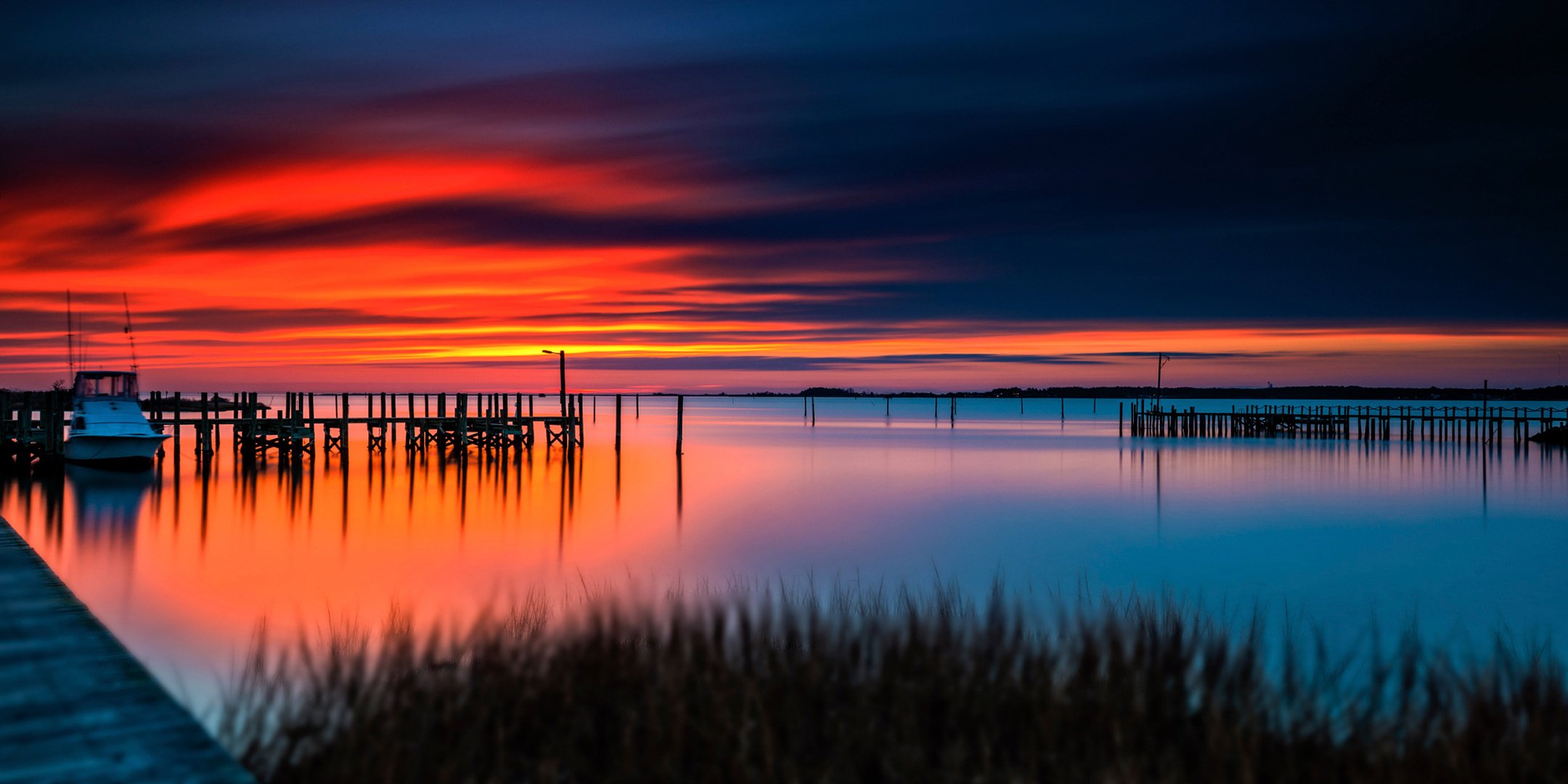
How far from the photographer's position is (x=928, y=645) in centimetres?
827

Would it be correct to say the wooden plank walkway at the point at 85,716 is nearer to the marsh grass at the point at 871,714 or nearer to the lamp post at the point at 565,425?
the marsh grass at the point at 871,714

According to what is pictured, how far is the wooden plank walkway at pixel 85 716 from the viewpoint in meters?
5.46

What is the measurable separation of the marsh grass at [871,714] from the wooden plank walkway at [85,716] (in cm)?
45

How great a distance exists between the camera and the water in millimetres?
16234

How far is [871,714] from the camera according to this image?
6809 mm

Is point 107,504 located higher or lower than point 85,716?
lower

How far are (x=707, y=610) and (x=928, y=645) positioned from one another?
443cm

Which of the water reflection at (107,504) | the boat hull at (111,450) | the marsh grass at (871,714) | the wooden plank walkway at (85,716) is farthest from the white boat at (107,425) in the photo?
the marsh grass at (871,714)

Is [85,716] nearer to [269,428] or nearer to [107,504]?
[107,504]

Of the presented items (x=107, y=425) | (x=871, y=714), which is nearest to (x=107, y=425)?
(x=107, y=425)

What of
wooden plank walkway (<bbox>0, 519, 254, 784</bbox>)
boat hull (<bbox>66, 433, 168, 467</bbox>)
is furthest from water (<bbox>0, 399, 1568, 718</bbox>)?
wooden plank walkway (<bbox>0, 519, 254, 784</bbox>)

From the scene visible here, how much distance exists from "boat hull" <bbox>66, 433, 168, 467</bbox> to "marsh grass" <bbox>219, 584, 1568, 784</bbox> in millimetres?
25397

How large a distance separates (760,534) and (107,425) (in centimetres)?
1916

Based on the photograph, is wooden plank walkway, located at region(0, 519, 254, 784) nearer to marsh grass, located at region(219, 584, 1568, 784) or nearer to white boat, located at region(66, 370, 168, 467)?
marsh grass, located at region(219, 584, 1568, 784)
